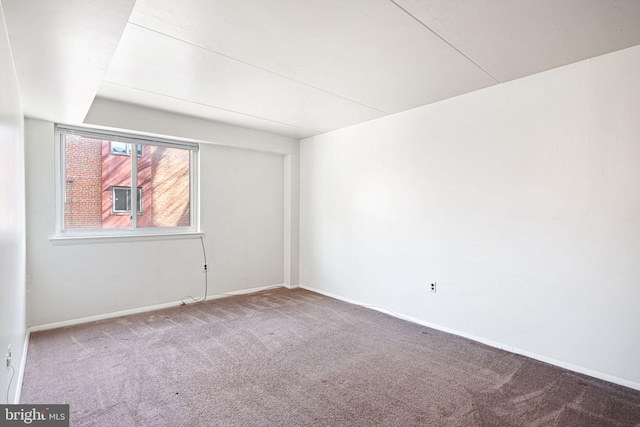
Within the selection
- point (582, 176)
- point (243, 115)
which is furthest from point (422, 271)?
point (243, 115)

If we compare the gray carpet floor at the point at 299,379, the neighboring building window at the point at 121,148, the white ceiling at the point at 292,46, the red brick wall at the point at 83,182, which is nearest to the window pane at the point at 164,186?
the neighboring building window at the point at 121,148

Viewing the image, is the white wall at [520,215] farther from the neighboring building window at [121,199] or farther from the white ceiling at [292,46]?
the neighboring building window at [121,199]

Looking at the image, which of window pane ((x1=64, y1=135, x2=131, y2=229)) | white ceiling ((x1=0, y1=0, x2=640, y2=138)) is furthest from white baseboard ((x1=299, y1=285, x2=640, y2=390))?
window pane ((x1=64, y1=135, x2=131, y2=229))

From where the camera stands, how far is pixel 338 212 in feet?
15.2

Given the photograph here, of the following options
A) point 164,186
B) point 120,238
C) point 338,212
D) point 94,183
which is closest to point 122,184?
point 94,183

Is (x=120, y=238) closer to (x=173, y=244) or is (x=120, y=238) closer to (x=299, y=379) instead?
(x=173, y=244)

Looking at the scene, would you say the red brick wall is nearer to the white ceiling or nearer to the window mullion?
the window mullion

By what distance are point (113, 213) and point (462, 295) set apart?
4.09m

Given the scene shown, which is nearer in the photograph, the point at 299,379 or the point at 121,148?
the point at 299,379

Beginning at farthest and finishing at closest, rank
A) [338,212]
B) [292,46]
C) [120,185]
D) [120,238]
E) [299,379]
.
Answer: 1. [338,212]
2. [120,185]
3. [120,238]
4. [299,379]
5. [292,46]

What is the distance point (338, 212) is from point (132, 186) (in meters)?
2.72

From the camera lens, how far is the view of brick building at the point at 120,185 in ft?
11.8

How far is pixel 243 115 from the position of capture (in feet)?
13.1

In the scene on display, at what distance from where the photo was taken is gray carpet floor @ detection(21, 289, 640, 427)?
6.54 feet
